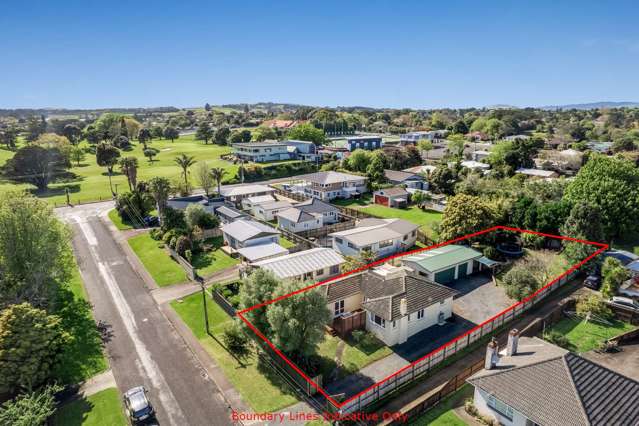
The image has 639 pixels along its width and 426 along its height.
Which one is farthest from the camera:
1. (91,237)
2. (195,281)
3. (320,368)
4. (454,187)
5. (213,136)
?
(213,136)

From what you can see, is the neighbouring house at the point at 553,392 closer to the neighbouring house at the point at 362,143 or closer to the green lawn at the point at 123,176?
the green lawn at the point at 123,176

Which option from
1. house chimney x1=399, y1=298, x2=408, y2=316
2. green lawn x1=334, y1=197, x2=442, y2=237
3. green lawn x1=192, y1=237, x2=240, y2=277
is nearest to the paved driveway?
house chimney x1=399, y1=298, x2=408, y2=316

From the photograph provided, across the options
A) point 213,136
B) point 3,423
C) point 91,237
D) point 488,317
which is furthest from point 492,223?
point 213,136

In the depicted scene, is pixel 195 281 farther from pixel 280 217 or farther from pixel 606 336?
pixel 606 336

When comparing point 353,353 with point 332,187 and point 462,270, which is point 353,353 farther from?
point 332,187

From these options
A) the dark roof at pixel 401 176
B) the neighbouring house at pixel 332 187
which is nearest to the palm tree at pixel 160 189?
the neighbouring house at pixel 332 187

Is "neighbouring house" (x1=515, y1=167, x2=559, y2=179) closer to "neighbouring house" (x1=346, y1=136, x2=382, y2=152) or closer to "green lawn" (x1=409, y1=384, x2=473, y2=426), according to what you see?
"neighbouring house" (x1=346, y1=136, x2=382, y2=152)
